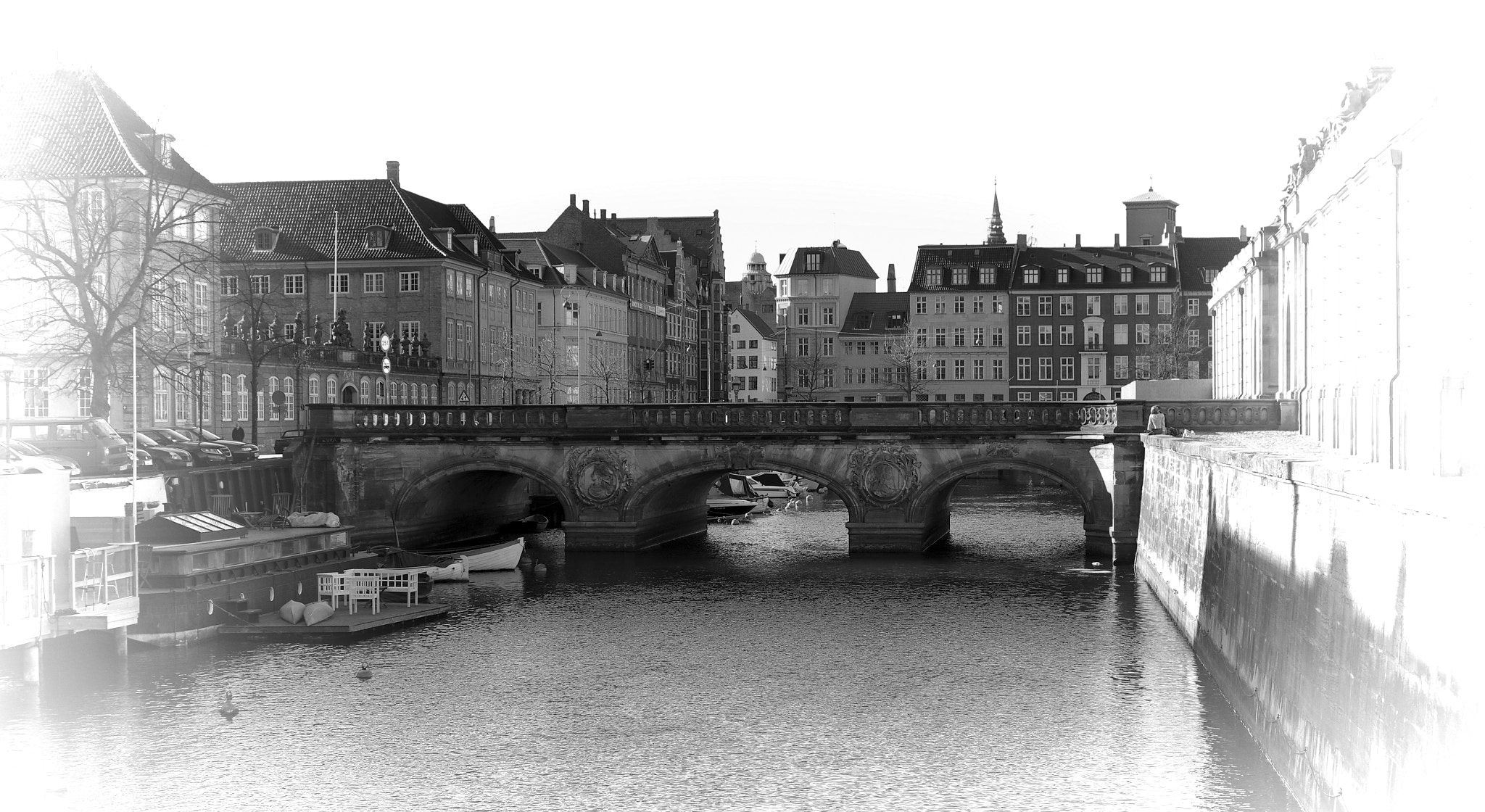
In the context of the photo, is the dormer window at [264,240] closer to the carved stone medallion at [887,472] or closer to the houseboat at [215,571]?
the carved stone medallion at [887,472]

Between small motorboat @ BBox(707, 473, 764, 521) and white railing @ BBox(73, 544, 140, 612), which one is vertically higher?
white railing @ BBox(73, 544, 140, 612)

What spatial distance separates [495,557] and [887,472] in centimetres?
1561

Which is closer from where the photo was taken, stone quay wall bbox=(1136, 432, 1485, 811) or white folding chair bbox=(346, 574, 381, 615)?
stone quay wall bbox=(1136, 432, 1485, 811)

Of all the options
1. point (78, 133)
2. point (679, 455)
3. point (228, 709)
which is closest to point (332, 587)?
point (228, 709)

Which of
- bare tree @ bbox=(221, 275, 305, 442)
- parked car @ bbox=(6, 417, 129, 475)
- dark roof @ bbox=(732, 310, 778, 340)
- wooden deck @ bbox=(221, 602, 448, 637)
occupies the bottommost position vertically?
wooden deck @ bbox=(221, 602, 448, 637)

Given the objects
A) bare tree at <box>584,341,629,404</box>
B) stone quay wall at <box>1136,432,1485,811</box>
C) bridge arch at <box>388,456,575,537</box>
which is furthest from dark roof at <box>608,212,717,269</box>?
stone quay wall at <box>1136,432,1485,811</box>

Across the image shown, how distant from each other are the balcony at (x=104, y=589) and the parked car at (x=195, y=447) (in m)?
19.1

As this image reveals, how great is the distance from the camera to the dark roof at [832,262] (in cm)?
15900

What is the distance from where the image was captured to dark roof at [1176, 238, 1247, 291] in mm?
129375

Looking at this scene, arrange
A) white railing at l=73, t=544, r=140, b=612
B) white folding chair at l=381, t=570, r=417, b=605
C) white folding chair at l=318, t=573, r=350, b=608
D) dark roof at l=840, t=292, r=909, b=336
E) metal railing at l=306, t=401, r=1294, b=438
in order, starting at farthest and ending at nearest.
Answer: dark roof at l=840, t=292, r=909, b=336, metal railing at l=306, t=401, r=1294, b=438, white folding chair at l=381, t=570, r=417, b=605, white folding chair at l=318, t=573, r=350, b=608, white railing at l=73, t=544, r=140, b=612

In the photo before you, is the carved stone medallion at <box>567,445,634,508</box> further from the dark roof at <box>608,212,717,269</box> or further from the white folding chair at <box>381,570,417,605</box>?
the dark roof at <box>608,212,717,269</box>

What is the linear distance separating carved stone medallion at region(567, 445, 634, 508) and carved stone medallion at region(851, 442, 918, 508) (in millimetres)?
9670

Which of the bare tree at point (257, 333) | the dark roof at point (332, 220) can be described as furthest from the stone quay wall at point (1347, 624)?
the dark roof at point (332, 220)

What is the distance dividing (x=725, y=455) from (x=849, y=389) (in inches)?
3558
